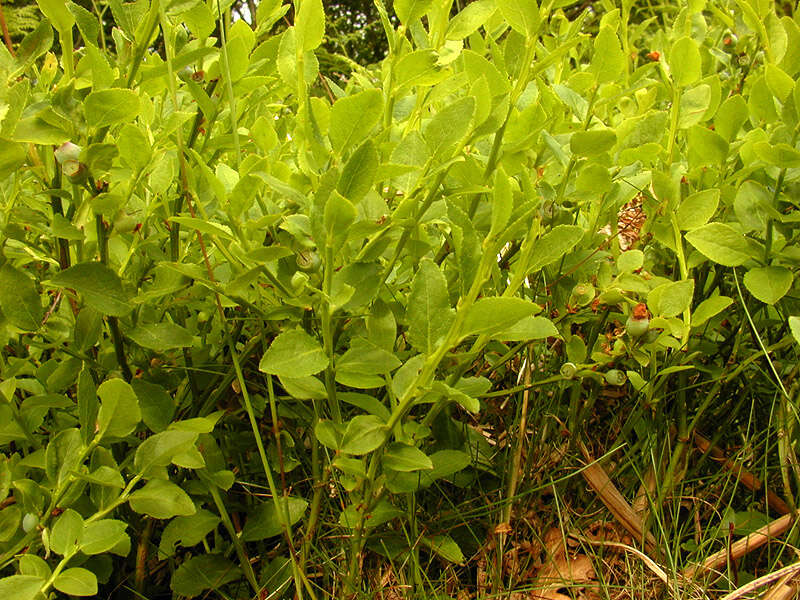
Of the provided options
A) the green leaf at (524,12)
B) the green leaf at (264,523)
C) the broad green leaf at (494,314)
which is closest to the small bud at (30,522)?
the green leaf at (264,523)

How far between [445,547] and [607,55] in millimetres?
578

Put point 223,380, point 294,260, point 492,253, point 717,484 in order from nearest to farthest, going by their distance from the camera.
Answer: point 492,253
point 294,260
point 223,380
point 717,484

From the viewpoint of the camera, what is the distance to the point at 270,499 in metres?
0.86

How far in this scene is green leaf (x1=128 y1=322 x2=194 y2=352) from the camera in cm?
72

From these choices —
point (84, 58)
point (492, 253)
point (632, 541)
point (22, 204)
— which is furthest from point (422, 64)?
point (632, 541)

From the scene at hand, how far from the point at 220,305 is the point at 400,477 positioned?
25cm

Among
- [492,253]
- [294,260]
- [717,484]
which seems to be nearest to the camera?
[492,253]

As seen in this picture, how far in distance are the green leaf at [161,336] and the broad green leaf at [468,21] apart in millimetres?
403

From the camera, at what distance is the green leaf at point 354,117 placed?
0.62m

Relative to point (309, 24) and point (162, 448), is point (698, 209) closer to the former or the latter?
point (309, 24)

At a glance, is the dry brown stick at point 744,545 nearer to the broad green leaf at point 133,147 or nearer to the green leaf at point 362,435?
the green leaf at point 362,435

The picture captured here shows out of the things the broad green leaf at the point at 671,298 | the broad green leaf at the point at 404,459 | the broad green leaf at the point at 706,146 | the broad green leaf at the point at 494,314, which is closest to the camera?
the broad green leaf at the point at 494,314

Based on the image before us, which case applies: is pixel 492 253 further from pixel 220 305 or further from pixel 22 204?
pixel 22 204

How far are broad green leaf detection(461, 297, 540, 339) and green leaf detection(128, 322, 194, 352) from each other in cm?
30
